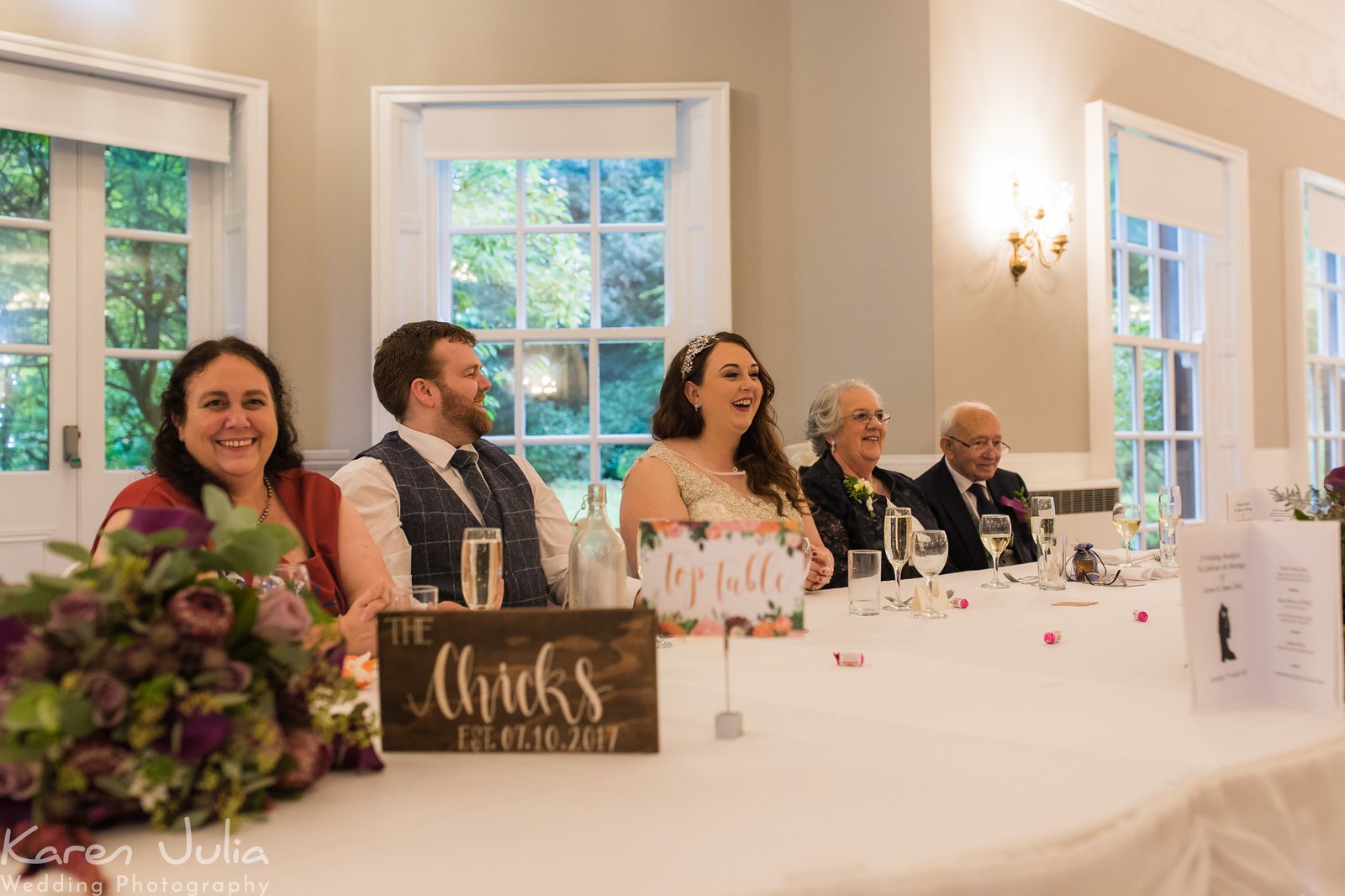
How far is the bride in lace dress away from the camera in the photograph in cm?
258

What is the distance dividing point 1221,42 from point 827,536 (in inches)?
165

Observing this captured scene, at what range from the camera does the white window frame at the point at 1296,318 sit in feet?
19.2

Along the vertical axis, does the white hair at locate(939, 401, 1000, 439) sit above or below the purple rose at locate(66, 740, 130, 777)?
above

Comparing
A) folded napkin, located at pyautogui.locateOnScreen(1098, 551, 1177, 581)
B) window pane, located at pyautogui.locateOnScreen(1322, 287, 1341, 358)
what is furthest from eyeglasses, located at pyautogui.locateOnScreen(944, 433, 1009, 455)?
window pane, located at pyautogui.locateOnScreen(1322, 287, 1341, 358)

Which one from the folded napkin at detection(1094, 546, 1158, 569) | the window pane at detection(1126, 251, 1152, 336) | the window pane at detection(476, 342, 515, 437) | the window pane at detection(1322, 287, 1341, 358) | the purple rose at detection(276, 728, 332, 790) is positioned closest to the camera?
the purple rose at detection(276, 728, 332, 790)

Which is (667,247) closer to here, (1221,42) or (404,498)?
(404,498)

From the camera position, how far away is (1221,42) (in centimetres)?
537

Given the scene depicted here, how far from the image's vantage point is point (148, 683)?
71 cm

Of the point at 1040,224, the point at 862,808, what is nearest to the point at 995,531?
the point at 862,808

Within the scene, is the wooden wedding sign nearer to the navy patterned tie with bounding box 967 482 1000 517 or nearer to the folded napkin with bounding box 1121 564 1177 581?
the folded napkin with bounding box 1121 564 1177 581

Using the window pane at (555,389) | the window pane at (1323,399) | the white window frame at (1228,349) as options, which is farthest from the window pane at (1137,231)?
the window pane at (555,389)

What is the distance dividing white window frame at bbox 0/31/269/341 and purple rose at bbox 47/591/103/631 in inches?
128

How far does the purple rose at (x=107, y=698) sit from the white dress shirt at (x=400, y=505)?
51.4 inches

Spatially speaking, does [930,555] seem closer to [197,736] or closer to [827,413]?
[827,413]
